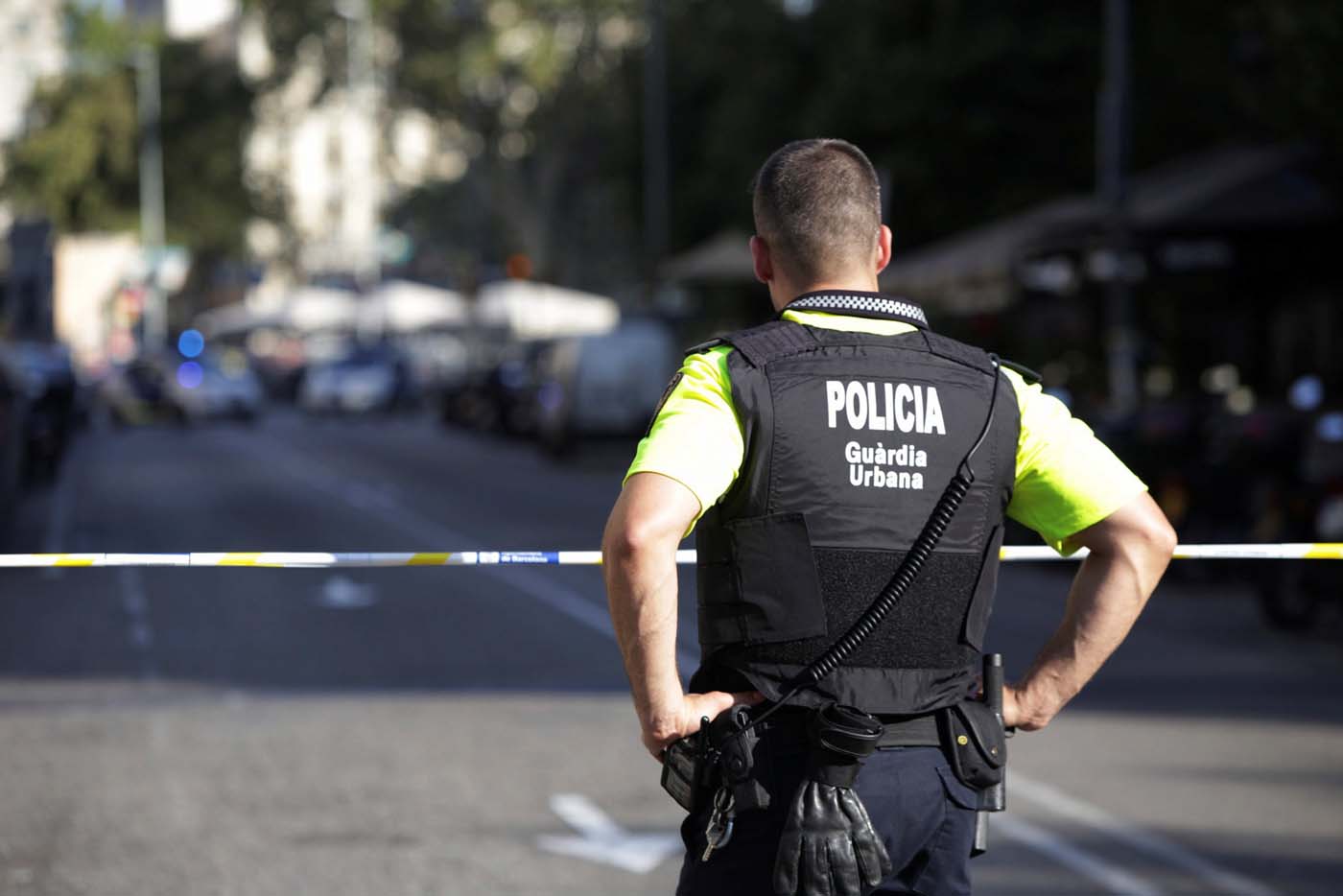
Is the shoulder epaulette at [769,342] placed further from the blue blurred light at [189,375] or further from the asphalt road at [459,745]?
the blue blurred light at [189,375]

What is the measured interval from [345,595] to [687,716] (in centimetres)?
1378

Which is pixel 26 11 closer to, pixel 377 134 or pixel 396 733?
pixel 377 134

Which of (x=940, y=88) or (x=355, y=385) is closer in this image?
(x=940, y=88)

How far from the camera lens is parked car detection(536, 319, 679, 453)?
119ft

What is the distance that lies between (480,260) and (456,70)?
752 inches

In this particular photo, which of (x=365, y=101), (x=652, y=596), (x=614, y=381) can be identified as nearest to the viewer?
(x=652, y=596)

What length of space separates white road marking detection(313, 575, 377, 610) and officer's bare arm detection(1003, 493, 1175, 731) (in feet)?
41.8

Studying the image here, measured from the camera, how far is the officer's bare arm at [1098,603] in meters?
3.95

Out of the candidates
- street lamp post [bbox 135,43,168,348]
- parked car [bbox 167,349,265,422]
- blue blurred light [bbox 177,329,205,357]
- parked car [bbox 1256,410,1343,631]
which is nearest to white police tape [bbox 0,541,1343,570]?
parked car [bbox 1256,410,1343,631]

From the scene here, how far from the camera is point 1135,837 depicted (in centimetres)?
855

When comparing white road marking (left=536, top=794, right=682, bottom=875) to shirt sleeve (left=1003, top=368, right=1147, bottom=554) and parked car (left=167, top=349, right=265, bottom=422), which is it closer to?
shirt sleeve (left=1003, top=368, right=1147, bottom=554)

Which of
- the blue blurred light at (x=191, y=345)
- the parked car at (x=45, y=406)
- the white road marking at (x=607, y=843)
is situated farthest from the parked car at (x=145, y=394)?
the white road marking at (x=607, y=843)

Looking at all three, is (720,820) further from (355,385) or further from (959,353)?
(355,385)

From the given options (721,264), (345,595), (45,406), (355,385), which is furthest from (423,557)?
(355,385)
